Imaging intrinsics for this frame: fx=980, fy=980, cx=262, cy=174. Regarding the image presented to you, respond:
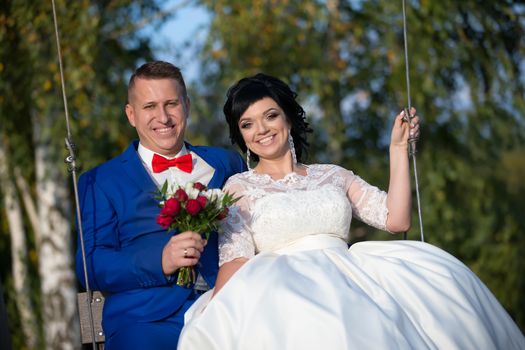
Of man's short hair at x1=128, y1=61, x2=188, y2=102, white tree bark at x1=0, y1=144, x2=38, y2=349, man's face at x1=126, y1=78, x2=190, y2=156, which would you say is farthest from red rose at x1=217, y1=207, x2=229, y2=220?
white tree bark at x1=0, y1=144, x2=38, y2=349

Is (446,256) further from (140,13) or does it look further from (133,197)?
(140,13)

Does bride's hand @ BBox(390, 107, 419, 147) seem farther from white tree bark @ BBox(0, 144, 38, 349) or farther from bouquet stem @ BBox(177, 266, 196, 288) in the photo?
white tree bark @ BBox(0, 144, 38, 349)

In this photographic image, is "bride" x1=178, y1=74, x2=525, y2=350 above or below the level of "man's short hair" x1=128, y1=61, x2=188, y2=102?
below

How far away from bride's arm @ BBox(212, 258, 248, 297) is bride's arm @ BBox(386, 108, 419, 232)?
0.81 metres

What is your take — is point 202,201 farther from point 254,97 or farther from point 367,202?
point 367,202

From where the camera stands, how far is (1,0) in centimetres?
746

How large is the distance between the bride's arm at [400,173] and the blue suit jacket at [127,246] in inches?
33.6

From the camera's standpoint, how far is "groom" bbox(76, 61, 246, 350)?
4.37m

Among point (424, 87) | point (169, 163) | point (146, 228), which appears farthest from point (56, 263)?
point (146, 228)

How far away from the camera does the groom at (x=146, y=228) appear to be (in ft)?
14.3

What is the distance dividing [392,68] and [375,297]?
23.7 feet

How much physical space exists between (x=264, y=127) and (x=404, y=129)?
26.8 inches

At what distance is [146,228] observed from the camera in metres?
4.59

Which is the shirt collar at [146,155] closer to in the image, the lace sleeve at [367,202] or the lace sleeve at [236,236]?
the lace sleeve at [236,236]
